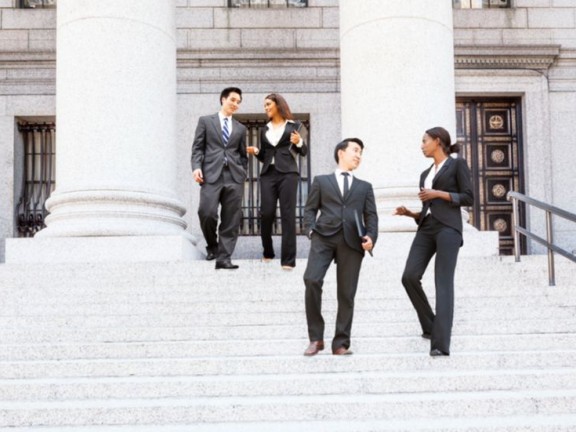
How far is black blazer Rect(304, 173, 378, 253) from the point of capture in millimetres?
7566

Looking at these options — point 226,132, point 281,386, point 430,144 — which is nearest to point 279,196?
point 226,132

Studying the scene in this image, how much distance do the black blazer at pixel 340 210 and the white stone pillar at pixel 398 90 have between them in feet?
14.6

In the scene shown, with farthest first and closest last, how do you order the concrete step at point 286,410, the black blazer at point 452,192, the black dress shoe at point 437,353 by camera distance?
the black blazer at point 452,192
the black dress shoe at point 437,353
the concrete step at point 286,410

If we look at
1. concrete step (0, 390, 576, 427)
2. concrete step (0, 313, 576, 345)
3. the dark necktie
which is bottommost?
concrete step (0, 390, 576, 427)

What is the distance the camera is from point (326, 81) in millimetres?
17594

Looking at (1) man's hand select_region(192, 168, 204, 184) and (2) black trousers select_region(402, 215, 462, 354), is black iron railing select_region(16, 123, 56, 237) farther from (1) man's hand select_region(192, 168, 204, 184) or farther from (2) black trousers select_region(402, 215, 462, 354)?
(2) black trousers select_region(402, 215, 462, 354)

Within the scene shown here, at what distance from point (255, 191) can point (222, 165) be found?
749 centimetres

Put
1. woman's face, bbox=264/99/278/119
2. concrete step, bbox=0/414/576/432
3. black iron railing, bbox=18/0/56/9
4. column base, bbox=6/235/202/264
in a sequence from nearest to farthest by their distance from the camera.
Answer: concrete step, bbox=0/414/576/432 → woman's face, bbox=264/99/278/119 → column base, bbox=6/235/202/264 → black iron railing, bbox=18/0/56/9

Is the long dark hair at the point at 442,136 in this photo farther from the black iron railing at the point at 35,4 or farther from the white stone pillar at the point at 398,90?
the black iron railing at the point at 35,4

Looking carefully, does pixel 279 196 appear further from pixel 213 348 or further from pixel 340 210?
pixel 213 348

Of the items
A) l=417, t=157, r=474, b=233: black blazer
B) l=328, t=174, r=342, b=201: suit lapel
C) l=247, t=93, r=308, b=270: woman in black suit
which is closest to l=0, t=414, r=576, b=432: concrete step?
l=417, t=157, r=474, b=233: black blazer

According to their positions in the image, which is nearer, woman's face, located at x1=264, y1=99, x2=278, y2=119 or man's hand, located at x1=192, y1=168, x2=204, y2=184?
man's hand, located at x1=192, y1=168, x2=204, y2=184

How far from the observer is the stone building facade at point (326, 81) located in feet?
57.4

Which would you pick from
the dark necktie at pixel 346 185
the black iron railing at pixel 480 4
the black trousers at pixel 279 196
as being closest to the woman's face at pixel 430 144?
the dark necktie at pixel 346 185
